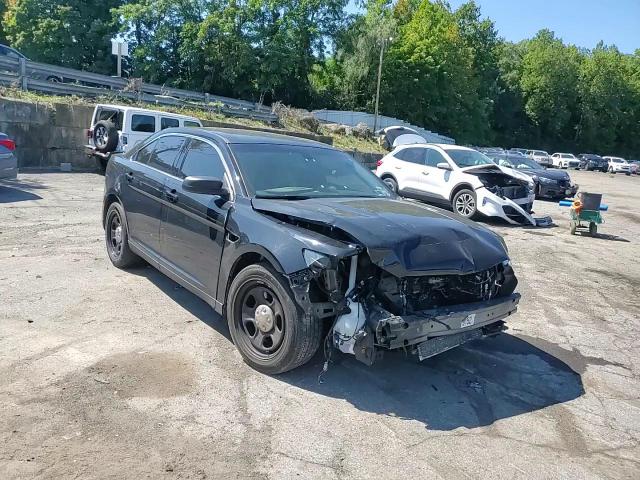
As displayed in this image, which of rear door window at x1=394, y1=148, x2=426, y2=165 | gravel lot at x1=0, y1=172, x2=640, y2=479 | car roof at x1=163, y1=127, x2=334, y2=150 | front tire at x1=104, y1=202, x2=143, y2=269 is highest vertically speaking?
car roof at x1=163, y1=127, x2=334, y2=150

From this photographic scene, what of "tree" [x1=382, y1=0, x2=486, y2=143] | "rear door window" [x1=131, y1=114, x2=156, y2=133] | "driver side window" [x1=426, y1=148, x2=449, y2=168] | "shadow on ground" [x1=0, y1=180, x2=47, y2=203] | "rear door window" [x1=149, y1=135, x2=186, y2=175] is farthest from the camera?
"tree" [x1=382, y1=0, x2=486, y2=143]

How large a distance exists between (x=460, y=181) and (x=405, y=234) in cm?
942

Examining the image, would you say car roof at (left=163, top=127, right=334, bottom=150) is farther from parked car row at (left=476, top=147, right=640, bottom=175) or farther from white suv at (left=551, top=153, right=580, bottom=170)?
white suv at (left=551, top=153, right=580, bottom=170)

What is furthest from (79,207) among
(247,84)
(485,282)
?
(247,84)

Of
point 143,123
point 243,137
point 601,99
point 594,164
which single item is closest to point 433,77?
point 594,164

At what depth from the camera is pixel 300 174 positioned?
16.5 ft

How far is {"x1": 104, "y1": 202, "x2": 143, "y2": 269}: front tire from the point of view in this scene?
20.4 ft

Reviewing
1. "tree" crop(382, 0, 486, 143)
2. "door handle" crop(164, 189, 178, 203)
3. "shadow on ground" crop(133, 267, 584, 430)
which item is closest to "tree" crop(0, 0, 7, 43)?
"tree" crop(382, 0, 486, 143)

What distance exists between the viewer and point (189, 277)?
4914 mm

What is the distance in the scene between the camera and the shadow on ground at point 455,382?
3.83 metres

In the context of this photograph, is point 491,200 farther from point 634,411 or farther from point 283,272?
point 283,272

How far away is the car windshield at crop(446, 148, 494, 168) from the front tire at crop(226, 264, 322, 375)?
10047 millimetres

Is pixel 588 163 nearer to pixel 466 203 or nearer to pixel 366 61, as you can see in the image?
pixel 366 61

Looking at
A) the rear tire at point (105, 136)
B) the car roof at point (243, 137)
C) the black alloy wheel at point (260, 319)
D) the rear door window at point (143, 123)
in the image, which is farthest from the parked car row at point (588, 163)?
the black alloy wheel at point (260, 319)
